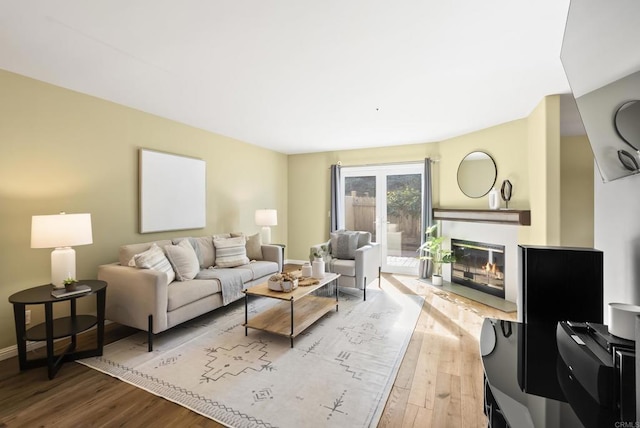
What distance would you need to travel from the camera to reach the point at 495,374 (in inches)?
38.1

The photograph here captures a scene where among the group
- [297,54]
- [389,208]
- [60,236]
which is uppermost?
[297,54]

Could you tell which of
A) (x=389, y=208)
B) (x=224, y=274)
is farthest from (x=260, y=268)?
(x=389, y=208)

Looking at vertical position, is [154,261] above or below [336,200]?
below

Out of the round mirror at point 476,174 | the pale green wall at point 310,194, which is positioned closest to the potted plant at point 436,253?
the round mirror at point 476,174

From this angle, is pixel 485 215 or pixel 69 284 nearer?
pixel 69 284

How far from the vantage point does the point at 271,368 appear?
2.29 metres

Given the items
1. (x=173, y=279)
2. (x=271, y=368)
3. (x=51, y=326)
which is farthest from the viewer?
(x=173, y=279)

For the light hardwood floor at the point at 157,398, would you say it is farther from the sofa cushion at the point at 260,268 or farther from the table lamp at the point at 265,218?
the table lamp at the point at 265,218

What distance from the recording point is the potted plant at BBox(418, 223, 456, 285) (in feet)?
15.3

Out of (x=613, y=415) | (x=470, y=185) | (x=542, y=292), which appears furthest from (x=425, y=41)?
(x=470, y=185)

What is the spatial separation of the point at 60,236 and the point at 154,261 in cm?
76

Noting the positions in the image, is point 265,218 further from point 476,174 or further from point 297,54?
point 476,174

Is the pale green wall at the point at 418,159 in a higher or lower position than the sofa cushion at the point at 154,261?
higher

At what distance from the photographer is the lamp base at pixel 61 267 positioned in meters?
2.38
